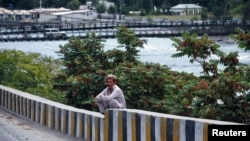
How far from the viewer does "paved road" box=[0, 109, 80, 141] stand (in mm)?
17188

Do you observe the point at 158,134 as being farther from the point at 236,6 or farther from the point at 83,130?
the point at 236,6

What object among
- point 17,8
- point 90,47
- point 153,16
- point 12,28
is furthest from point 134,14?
point 90,47

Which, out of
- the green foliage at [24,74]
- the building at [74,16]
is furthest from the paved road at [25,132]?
the building at [74,16]

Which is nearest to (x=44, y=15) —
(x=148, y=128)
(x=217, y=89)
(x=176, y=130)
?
(x=217, y=89)

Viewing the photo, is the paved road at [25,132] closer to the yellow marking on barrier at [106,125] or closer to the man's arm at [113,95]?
the yellow marking on barrier at [106,125]

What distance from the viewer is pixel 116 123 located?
14461mm

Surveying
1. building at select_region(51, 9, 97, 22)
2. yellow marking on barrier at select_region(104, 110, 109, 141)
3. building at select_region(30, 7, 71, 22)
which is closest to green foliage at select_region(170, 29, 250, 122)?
yellow marking on barrier at select_region(104, 110, 109, 141)

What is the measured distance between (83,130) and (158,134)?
3.73m

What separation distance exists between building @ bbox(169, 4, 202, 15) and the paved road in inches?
6099

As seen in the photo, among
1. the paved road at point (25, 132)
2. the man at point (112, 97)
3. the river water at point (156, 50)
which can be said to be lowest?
the river water at point (156, 50)

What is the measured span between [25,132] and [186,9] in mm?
161247

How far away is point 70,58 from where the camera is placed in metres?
24.9

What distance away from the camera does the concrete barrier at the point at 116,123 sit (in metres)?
12.1

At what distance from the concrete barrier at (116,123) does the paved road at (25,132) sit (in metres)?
0.19
